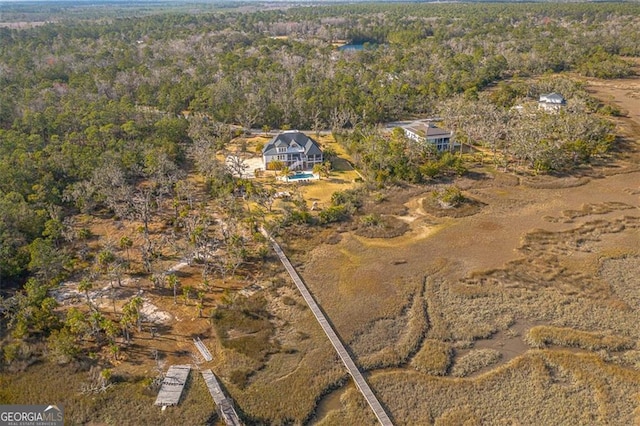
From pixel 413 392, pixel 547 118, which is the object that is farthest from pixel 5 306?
pixel 547 118

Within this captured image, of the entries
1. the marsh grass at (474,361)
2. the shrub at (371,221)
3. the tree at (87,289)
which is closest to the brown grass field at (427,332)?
the marsh grass at (474,361)

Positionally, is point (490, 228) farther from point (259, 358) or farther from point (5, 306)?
point (5, 306)

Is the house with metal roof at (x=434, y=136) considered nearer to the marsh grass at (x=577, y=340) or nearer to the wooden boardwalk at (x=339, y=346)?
the wooden boardwalk at (x=339, y=346)

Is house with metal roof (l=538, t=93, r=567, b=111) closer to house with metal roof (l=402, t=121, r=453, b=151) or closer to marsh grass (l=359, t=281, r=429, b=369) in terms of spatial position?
house with metal roof (l=402, t=121, r=453, b=151)

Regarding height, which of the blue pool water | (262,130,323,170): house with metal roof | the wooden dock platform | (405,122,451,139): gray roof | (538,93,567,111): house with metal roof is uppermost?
(538,93,567,111): house with metal roof

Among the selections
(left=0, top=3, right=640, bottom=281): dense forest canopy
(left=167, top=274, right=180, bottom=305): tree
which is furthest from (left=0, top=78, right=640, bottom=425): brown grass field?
(left=0, top=3, right=640, bottom=281): dense forest canopy
